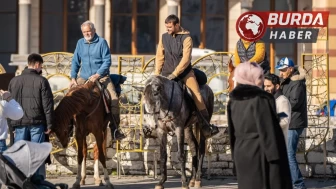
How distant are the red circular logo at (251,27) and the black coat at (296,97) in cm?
219

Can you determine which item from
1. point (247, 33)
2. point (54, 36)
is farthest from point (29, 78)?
point (54, 36)

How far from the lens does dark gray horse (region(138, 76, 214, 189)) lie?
15.7 meters

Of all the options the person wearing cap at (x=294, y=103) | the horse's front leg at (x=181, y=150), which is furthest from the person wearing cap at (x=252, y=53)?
the horse's front leg at (x=181, y=150)

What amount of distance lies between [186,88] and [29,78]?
2539 mm

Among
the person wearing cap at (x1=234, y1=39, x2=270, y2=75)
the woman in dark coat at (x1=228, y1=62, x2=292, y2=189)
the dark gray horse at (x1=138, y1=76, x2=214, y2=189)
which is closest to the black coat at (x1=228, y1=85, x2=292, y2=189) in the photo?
the woman in dark coat at (x1=228, y1=62, x2=292, y2=189)

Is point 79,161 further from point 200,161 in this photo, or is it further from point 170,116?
point 200,161

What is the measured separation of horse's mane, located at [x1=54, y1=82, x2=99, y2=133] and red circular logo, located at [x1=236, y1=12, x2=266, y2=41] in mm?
3315

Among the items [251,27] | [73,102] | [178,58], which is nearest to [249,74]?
[73,102]

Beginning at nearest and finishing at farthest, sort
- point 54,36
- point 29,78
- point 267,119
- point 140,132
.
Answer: point 267,119 < point 29,78 < point 140,132 < point 54,36

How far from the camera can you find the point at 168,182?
57.0ft

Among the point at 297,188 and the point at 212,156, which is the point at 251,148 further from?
the point at 212,156

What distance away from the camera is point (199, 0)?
33.3 m

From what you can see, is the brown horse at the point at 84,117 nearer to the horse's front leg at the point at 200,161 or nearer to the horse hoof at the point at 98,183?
the horse hoof at the point at 98,183

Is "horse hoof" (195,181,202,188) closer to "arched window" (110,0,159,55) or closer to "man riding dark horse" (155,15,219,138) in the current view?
"man riding dark horse" (155,15,219,138)
